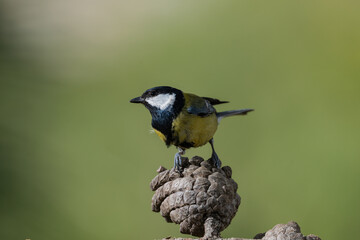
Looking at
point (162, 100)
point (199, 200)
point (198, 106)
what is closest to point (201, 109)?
point (198, 106)

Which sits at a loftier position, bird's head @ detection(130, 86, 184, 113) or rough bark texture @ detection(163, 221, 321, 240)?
bird's head @ detection(130, 86, 184, 113)

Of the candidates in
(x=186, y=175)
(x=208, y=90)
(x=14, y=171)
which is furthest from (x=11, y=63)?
(x=208, y=90)

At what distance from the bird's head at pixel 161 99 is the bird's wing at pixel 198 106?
1.1 inches

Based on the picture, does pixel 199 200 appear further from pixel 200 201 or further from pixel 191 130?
pixel 191 130

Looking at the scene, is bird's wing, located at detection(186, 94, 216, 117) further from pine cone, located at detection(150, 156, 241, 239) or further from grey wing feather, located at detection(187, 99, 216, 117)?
pine cone, located at detection(150, 156, 241, 239)

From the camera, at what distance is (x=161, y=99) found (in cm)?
104

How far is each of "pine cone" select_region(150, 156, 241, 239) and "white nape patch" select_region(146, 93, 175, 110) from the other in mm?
269

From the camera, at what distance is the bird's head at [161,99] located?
1010 mm

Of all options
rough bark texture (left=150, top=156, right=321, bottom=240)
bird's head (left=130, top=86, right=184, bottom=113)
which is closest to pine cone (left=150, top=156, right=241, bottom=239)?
rough bark texture (left=150, top=156, right=321, bottom=240)

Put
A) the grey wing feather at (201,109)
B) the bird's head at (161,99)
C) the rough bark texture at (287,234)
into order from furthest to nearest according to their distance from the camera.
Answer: the grey wing feather at (201,109) < the bird's head at (161,99) < the rough bark texture at (287,234)

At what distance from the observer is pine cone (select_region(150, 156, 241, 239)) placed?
0.74 metres

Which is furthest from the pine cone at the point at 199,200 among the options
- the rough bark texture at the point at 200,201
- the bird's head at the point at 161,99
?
the bird's head at the point at 161,99

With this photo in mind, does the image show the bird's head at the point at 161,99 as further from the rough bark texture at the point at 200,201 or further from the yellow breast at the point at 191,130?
the rough bark texture at the point at 200,201

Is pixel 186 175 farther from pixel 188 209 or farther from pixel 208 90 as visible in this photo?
pixel 208 90
